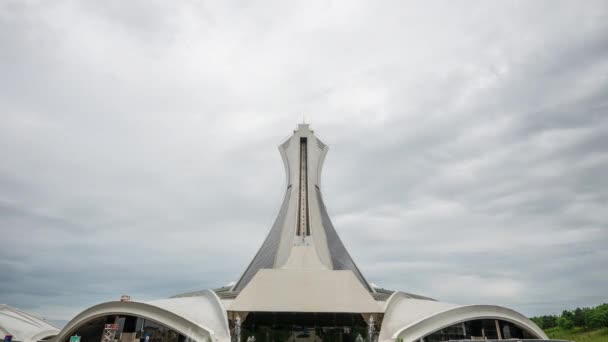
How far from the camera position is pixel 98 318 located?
47.1 feet

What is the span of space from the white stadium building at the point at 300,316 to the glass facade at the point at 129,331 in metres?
0.03

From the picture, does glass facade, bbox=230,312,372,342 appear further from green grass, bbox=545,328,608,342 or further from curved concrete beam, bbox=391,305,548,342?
green grass, bbox=545,328,608,342

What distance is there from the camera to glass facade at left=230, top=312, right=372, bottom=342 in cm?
1605

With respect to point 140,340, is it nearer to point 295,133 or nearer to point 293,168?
point 293,168

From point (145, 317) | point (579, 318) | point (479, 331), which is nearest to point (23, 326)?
point (145, 317)

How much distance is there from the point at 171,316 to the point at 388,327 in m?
8.41

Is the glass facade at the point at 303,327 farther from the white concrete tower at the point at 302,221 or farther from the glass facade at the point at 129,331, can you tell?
the white concrete tower at the point at 302,221

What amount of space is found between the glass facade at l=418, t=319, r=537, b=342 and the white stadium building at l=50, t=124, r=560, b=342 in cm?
4

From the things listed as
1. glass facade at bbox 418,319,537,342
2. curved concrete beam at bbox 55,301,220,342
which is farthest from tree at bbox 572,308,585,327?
curved concrete beam at bbox 55,301,220,342

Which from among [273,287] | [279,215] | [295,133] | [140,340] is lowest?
[140,340]

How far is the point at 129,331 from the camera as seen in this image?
45.7 ft

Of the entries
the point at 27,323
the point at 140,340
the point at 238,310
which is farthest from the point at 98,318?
the point at 27,323

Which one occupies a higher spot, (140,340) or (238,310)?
(238,310)

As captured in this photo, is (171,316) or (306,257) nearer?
(171,316)
